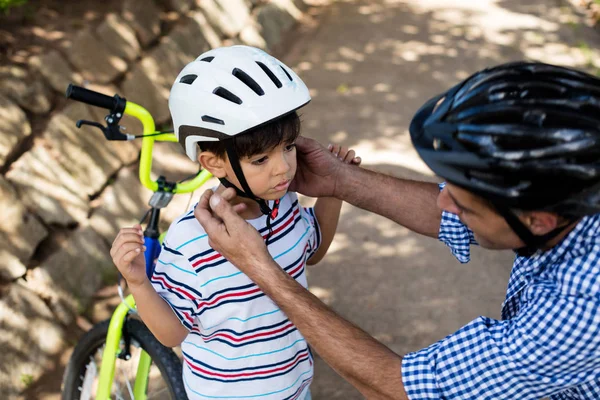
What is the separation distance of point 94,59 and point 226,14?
7.78 ft

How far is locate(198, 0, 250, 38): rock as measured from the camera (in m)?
6.87

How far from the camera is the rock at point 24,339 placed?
144 inches

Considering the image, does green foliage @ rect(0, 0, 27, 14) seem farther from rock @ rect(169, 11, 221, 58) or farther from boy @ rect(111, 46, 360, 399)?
boy @ rect(111, 46, 360, 399)

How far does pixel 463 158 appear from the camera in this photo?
5.44 ft

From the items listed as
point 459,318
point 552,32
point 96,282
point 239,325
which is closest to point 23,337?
point 96,282

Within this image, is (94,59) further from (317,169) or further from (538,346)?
(538,346)

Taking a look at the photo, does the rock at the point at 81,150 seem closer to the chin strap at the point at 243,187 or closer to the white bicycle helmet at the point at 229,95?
the white bicycle helmet at the point at 229,95

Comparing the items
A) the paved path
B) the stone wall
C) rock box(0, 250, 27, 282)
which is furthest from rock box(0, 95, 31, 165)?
the paved path

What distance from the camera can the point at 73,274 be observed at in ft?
13.9

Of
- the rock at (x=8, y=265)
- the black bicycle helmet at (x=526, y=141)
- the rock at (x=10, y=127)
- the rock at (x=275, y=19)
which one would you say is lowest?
the rock at (x=275, y=19)

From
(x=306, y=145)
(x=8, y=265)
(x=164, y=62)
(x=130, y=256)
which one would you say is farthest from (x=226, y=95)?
(x=164, y=62)

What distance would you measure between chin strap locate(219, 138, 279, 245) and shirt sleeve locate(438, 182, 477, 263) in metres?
0.70

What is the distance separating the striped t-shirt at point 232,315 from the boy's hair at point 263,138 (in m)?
0.27

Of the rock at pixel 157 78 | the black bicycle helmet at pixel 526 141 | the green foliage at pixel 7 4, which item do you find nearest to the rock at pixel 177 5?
the rock at pixel 157 78
